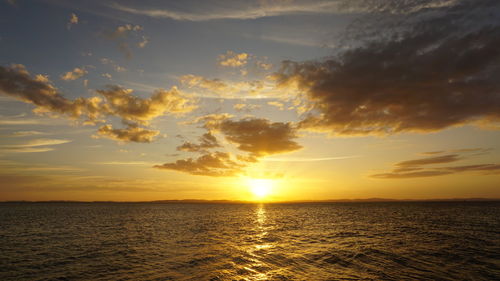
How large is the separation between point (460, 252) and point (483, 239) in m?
13.9

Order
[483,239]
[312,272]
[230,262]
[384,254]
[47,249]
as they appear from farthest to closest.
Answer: [483,239], [47,249], [384,254], [230,262], [312,272]

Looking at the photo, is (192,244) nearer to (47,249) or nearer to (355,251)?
(47,249)

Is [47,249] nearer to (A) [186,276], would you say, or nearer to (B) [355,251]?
(A) [186,276]

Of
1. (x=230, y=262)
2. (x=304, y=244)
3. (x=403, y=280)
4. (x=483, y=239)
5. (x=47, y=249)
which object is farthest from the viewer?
(x=483, y=239)

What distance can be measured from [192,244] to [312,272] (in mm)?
19787

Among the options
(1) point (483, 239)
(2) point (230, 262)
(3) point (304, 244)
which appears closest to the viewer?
(2) point (230, 262)

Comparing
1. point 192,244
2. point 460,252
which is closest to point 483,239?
point 460,252

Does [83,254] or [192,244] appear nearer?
[83,254]

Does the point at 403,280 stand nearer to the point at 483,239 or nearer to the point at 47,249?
the point at 483,239

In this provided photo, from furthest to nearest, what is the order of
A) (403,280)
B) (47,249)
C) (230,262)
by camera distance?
1. (47,249)
2. (230,262)
3. (403,280)

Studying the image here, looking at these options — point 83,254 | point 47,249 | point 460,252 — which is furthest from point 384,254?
point 47,249

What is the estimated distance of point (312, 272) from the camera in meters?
22.0

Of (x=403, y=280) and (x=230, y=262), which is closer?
(x=403, y=280)

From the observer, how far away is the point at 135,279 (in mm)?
20797
